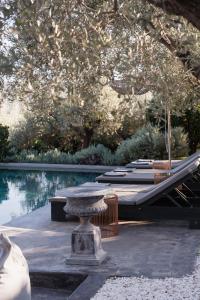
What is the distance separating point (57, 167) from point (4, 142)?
9.29 feet

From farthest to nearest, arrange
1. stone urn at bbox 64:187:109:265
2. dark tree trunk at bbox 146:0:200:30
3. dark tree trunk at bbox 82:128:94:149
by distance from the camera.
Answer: dark tree trunk at bbox 82:128:94:149, stone urn at bbox 64:187:109:265, dark tree trunk at bbox 146:0:200:30

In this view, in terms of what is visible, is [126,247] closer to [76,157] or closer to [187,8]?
[187,8]

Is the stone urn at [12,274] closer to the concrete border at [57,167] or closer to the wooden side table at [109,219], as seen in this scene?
the wooden side table at [109,219]

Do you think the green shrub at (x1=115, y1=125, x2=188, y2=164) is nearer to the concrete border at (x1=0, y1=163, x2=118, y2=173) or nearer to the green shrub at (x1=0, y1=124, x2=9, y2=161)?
the concrete border at (x1=0, y1=163, x2=118, y2=173)

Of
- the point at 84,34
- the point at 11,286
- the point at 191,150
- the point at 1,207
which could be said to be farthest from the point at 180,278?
the point at 191,150

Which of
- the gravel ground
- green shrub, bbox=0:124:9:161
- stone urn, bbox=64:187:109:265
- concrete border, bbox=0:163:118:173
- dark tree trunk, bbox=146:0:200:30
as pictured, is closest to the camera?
dark tree trunk, bbox=146:0:200:30

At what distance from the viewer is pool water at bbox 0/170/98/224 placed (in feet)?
42.7

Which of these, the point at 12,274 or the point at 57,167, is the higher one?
the point at 57,167

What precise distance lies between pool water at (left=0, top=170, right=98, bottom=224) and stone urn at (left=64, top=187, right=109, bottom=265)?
505 cm

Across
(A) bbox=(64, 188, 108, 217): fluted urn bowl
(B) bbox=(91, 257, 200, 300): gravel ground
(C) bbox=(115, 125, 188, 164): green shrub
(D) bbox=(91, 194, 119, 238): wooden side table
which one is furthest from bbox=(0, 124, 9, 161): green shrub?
(B) bbox=(91, 257, 200, 300): gravel ground

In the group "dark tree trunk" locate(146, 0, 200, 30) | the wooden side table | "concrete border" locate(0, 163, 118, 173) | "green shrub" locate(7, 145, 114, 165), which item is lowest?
the wooden side table

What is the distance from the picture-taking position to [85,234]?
6.45 m

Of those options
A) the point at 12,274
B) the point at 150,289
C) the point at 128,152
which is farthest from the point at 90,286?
the point at 128,152

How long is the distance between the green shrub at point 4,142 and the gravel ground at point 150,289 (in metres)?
16.8
